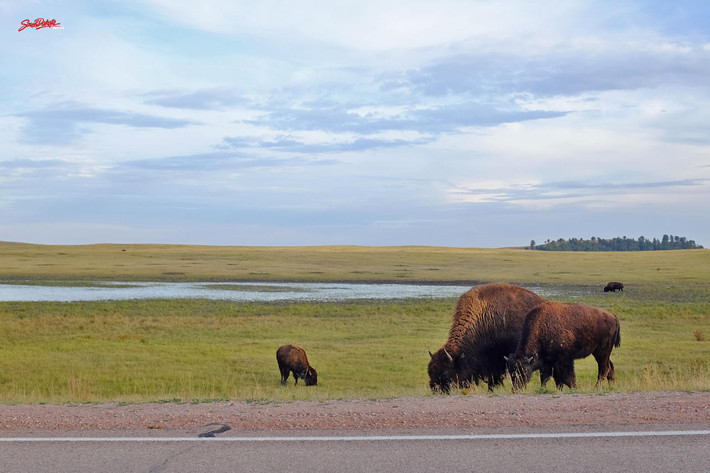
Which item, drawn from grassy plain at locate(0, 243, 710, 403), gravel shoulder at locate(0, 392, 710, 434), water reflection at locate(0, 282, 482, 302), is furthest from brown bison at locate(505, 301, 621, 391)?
water reflection at locate(0, 282, 482, 302)

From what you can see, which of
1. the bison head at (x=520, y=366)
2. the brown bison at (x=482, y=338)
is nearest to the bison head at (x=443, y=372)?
the brown bison at (x=482, y=338)

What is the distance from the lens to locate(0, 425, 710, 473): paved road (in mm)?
5664

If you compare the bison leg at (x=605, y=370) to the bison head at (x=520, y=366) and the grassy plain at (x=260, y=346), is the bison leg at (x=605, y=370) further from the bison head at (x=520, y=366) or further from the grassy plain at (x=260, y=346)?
the bison head at (x=520, y=366)

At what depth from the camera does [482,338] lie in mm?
12742

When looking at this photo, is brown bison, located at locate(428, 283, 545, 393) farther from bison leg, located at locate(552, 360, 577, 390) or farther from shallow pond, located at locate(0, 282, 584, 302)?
shallow pond, located at locate(0, 282, 584, 302)

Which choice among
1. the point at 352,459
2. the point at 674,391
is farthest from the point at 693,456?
the point at 674,391

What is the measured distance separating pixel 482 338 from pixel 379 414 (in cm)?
560

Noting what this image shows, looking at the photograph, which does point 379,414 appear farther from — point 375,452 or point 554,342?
point 554,342

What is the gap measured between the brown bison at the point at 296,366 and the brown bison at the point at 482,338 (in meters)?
5.25

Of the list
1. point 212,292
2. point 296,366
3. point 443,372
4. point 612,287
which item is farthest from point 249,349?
point 612,287

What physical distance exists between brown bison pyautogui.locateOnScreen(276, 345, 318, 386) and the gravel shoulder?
848 cm

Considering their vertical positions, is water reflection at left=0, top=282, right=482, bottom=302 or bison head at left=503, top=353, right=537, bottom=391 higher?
bison head at left=503, top=353, right=537, bottom=391

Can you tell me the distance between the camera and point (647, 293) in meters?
47.8

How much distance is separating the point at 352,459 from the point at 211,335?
69.3 ft
